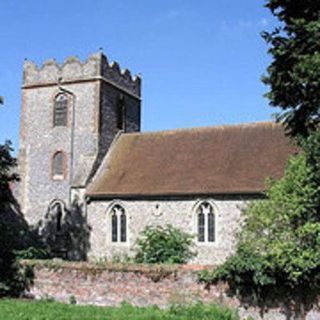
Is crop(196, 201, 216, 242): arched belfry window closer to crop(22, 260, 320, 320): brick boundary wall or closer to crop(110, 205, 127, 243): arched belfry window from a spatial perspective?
crop(110, 205, 127, 243): arched belfry window

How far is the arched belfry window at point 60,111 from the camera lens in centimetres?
3375

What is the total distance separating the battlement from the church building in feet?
0.23

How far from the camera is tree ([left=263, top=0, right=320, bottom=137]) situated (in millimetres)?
16922

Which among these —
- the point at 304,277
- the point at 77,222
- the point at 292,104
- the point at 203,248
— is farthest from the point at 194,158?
the point at 304,277

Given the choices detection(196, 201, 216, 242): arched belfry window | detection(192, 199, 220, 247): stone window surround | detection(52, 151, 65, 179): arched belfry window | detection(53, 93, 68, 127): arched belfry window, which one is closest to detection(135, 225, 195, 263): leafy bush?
detection(192, 199, 220, 247): stone window surround

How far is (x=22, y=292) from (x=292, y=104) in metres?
12.1

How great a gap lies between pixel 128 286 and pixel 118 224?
10.7 m

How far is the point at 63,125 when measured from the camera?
1325 inches

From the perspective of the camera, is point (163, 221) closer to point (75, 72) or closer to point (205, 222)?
point (205, 222)

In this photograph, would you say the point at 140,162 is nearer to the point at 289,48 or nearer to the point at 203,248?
the point at 203,248

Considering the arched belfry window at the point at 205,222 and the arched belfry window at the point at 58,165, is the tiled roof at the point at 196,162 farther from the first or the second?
the arched belfry window at the point at 58,165

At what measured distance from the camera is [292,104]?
60.3 ft

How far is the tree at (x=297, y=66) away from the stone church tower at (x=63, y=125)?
1535 centimetres

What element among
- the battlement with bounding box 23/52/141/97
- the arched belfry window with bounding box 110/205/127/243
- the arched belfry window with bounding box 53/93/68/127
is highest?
the battlement with bounding box 23/52/141/97
